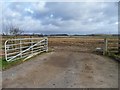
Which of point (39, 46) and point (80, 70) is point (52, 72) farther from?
point (39, 46)

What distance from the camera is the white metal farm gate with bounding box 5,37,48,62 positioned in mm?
14180

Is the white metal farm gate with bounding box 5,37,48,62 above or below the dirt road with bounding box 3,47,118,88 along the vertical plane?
above

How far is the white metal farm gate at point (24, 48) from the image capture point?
14.2 meters

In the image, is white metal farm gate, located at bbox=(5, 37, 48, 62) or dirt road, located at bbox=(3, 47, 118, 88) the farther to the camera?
white metal farm gate, located at bbox=(5, 37, 48, 62)

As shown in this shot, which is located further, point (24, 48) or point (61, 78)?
point (24, 48)

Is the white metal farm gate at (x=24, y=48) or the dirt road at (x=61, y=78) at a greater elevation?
the white metal farm gate at (x=24, y=48)

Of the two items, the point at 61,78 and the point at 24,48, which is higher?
the point at 24,48

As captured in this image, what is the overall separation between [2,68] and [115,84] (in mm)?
5474

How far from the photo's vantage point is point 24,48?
17156 millimetres

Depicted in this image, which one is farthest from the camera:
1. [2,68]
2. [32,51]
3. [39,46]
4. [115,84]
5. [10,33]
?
[10,33]

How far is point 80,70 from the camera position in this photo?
10641 mm

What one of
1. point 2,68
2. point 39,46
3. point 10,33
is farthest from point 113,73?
point 10,33

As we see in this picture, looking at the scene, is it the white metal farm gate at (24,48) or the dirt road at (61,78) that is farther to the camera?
the white metal farm gate at (24,48)

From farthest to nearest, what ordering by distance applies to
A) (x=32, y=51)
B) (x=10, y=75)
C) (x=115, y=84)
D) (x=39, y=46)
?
(x=39, y=46)
(x=32, y=51)
(x=10, y=75)
(x=115, y=84)
